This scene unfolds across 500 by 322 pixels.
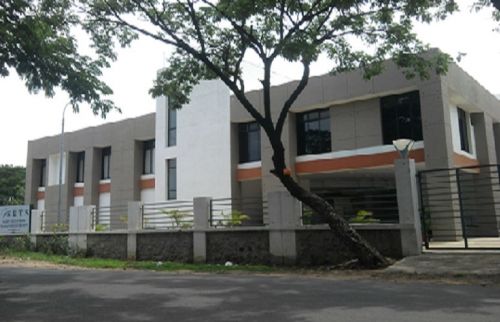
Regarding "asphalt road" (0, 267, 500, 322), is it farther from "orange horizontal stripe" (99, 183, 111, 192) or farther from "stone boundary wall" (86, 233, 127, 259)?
"orange horizontal stripe" (99, 183, 111, 192)

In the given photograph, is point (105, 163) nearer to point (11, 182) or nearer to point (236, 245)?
point (236, 245)

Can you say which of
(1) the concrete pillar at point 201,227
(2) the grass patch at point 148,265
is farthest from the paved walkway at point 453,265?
(1) the concrete pillar at point 201,227

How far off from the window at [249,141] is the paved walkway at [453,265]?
13.3m

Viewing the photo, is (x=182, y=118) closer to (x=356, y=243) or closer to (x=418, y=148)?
(x=418, y=148)

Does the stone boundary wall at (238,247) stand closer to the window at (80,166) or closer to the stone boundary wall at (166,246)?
the stone boundary wall at (166,246)

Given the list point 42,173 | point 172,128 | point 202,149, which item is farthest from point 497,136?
point 42,173

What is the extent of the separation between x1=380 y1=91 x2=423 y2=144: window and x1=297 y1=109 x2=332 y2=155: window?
2.69 metres

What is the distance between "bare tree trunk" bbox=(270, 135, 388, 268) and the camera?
1209cm

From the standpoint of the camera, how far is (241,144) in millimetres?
25547

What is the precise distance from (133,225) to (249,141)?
30.1 feet

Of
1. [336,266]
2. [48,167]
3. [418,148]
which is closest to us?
[336,266]

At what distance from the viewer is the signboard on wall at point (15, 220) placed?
77.7 feet

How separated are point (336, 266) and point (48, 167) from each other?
29.4 metres

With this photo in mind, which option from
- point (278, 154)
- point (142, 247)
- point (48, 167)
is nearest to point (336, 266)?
point (278, 154)
